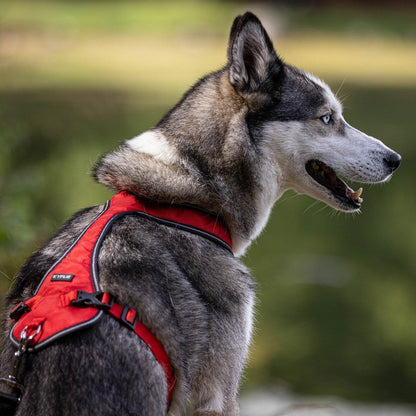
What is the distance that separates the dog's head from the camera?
10.2ft

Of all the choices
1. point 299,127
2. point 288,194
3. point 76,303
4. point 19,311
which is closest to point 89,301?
point 76,303

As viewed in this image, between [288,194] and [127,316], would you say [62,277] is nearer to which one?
[127,316]

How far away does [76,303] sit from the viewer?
7.90 feet

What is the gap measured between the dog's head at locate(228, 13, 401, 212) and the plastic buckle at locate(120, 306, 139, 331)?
0.96 meters

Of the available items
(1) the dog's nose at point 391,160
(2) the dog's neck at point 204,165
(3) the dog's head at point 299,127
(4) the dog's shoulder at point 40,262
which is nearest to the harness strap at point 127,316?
(4) the dog's shoulder at point 40,262

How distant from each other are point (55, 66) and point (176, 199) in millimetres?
17379

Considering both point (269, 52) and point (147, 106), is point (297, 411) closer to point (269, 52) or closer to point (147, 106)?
point (269, 52)

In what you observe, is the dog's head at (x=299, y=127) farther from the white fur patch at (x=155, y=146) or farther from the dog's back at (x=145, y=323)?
the dog's back at (x=145, y=323)

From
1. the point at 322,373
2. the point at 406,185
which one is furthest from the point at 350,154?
the point at 406,185

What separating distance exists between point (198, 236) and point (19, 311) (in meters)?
0.72

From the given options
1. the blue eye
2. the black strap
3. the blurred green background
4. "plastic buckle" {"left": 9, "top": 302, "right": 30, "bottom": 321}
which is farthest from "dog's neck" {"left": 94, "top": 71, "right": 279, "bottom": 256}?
the blurred green background

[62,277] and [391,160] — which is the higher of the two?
[391,160]

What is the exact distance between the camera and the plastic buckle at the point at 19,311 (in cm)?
248

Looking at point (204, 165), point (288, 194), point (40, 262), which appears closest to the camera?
point (40, 262)
